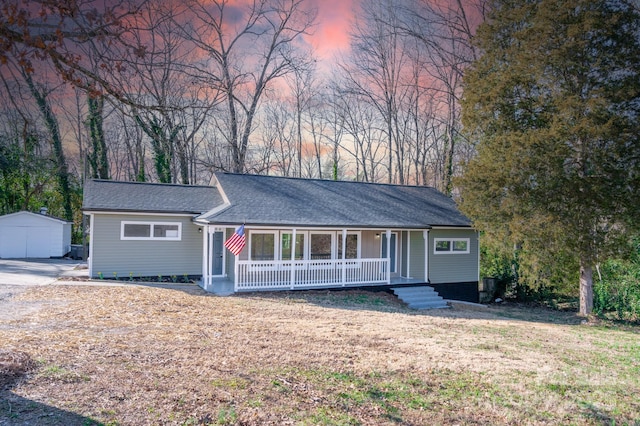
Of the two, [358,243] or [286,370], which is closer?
[286,370]

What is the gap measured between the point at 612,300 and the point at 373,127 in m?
21.2

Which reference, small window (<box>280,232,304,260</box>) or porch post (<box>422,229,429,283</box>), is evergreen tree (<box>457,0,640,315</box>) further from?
small window (<box>280,232,304,260</box>)

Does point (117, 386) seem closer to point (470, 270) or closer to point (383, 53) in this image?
point (470, 270)

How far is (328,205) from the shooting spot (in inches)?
666

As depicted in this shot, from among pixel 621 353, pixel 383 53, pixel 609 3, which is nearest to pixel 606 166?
pixel 609 3

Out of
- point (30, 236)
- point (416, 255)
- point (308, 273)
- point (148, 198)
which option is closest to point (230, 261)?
point (308, 273)

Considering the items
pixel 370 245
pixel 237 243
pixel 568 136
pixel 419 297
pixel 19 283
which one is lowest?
pixel 419 297

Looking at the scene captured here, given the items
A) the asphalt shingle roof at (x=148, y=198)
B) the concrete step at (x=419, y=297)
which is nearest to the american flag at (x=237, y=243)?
the asphalt shingle roof at (x=148, y=198)

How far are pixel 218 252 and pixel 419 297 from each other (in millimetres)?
7945

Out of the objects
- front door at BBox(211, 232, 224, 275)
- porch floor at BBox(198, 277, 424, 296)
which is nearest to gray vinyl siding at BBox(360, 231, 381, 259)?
porch floor at BBox(198, 277, 424, 296)

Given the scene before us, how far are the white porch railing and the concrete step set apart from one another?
2.44 feet

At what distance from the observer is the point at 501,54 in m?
15.1

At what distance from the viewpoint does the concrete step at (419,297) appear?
14.8m

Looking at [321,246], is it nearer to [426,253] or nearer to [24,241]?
[426,253]
